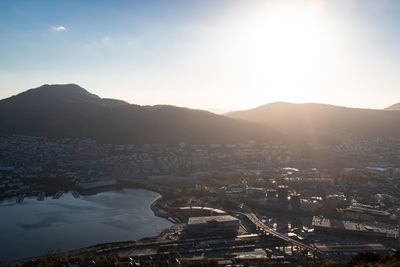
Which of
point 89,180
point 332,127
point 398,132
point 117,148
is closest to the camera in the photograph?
point 89,180

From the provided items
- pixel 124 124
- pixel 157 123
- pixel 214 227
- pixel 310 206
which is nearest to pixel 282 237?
pixel 214 227

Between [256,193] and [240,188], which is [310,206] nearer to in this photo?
[256,193]

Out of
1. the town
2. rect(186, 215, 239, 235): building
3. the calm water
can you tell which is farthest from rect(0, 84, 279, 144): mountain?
rect(186, 215, 239, 235): building

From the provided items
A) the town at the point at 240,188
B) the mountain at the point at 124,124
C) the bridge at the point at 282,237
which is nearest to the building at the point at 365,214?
the town at the point at 240,188

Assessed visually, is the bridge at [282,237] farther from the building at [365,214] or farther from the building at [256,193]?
the building at [365,214]

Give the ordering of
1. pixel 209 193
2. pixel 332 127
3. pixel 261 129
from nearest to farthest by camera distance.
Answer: pixel 209 193 < pixel 261 129 < pixel 332 127

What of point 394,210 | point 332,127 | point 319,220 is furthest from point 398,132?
point 319,220

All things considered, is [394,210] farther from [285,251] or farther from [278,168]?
[278,168]
